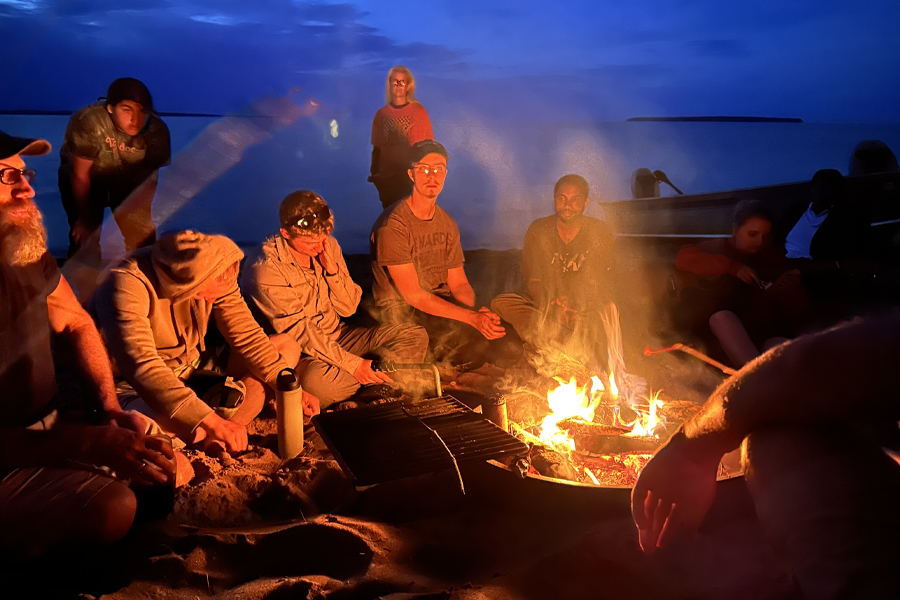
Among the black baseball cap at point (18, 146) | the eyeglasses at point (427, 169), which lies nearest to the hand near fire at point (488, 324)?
the eyeglasses at point (427, 169)

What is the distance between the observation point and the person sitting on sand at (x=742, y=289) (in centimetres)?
481

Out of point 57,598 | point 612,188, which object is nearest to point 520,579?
point 57,598

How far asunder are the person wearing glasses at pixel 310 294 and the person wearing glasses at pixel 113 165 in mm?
1442

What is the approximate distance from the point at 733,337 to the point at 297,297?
128 inches

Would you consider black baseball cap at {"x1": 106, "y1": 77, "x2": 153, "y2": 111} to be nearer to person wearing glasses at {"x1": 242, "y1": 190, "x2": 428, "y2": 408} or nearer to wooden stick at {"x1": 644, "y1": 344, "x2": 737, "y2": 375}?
person wearing glasses at {"x1": 242, "y1": 190, "x2": 428, "y2": 408}

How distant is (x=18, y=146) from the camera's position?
2.72 metres

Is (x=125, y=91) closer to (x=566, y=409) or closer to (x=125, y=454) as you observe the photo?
(x=125, y=454)

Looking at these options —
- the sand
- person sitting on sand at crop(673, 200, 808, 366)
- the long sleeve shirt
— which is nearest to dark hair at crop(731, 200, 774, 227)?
person sitting on sand at crop(673, 200, 808, 366)

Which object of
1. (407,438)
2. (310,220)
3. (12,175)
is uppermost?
(12,175)

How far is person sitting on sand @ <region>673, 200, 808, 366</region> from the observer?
481 centimetres

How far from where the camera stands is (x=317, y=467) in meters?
3.42

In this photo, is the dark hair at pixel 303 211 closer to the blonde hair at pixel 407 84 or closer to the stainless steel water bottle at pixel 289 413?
the stainless steel water bottle at pixel 289 413

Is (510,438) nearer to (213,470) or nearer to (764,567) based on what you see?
(764,567)

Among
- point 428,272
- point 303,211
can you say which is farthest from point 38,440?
point 428,272
